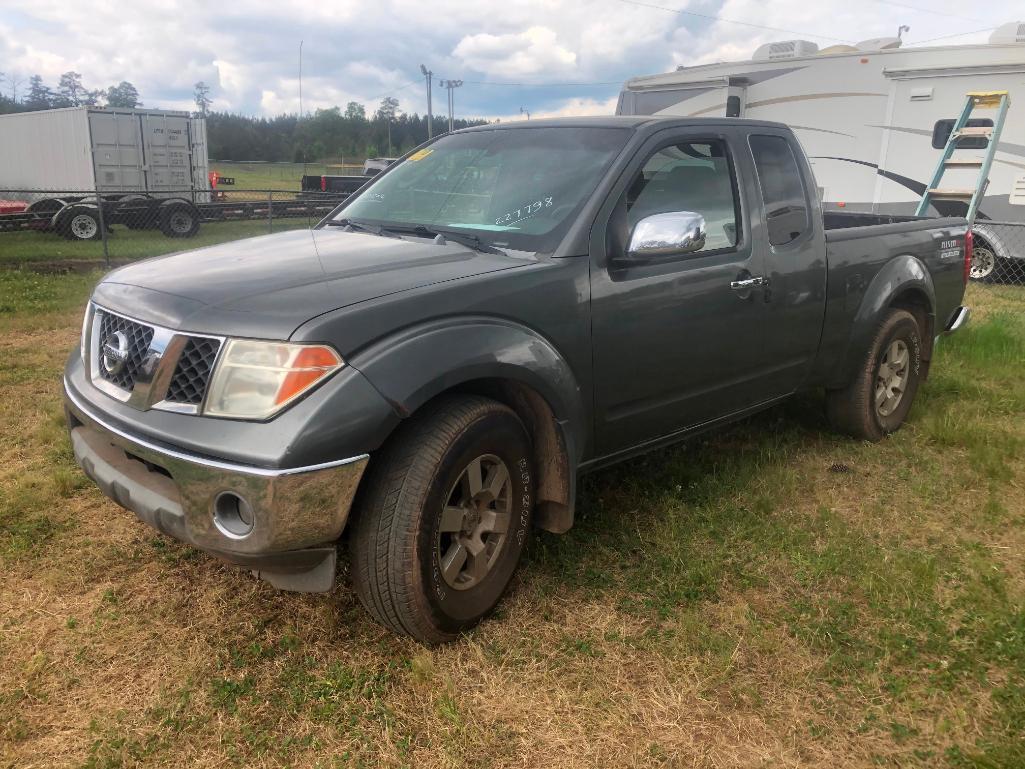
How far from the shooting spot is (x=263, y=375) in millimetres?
2377

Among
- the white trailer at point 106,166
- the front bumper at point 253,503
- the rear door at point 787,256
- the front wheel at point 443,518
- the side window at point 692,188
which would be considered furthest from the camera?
the white trailer at point 106,166

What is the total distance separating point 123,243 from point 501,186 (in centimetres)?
1451

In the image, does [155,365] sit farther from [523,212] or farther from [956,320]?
[956,320]

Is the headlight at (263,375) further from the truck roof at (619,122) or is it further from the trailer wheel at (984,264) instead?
the trailer wheel at (984,264)

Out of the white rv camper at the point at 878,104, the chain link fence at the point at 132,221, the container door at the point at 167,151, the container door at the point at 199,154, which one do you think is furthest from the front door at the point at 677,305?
the container door at the point at 199,154

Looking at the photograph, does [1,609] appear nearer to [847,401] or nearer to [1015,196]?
A: [847,401]

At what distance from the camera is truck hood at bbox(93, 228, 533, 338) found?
2.48 m

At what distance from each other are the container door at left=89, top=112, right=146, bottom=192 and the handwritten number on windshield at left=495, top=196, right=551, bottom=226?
1744 centimetres

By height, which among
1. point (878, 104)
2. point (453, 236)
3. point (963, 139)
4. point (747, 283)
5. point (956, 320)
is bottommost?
point (956, 320)

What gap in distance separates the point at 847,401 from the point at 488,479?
285cm

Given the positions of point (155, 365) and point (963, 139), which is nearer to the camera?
point (155, 365)

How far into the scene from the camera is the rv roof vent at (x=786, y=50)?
466 inches

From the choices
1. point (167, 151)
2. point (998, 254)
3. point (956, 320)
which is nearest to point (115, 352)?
point (956, 320)

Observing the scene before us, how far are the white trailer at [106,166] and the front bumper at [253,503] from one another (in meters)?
15.0
